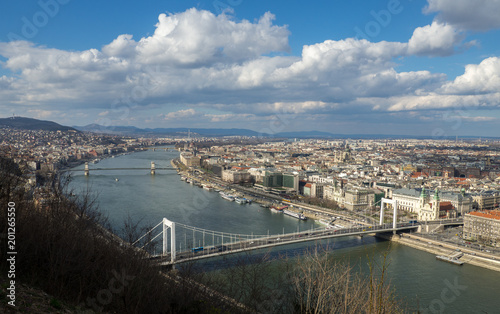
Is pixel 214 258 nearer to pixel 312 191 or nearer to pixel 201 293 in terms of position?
pixel 201 293

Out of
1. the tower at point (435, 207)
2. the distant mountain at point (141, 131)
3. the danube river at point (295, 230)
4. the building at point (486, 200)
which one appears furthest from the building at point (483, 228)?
the distant mountain at point (141, 131)

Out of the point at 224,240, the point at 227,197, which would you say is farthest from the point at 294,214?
the point at 224,240

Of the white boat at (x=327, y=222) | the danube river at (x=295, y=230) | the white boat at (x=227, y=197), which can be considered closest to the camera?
the danube river at (x=295, y=230)

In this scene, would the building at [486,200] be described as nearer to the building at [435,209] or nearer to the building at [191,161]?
the building at [435,209]

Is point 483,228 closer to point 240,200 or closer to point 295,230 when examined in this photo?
point 295,230

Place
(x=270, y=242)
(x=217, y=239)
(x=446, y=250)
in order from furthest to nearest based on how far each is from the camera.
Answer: (x=217, y=239), (x=446, y=250), (x=270, y=242)

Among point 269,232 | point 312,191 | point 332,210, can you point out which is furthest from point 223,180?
point 269,232
